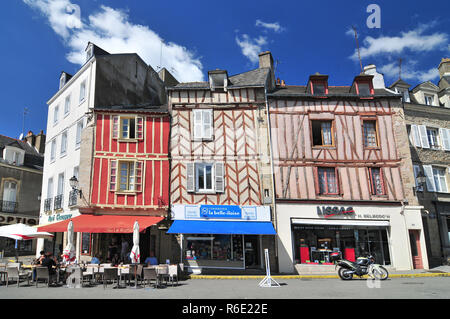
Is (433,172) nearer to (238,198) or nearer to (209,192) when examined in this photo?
(238,198)

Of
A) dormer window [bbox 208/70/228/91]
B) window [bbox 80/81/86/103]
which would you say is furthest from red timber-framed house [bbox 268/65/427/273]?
window [bbox 80/81/86/103]

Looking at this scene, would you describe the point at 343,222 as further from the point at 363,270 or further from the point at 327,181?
the point at 363,270

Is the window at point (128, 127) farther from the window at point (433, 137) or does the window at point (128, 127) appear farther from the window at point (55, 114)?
the window at point (433, 137)

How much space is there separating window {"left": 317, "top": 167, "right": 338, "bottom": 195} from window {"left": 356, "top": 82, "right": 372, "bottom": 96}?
13.7 ft

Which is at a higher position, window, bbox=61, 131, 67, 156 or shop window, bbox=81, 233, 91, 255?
window, bbox=61, 131, 67, 156

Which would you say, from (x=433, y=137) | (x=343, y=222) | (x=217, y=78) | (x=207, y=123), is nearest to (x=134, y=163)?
(x=207, y=123)

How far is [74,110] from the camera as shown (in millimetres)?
17109

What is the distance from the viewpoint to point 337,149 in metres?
15.5

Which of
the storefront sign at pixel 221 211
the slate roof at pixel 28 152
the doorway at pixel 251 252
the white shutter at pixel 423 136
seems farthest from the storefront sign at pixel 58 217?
the white shutter at pixel 423 136

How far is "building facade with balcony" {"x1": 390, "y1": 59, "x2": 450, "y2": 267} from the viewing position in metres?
16.2

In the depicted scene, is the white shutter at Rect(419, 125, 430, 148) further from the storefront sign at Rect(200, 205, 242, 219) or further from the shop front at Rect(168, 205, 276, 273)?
the storefront sign at Rect(200, 205, 242, 219)

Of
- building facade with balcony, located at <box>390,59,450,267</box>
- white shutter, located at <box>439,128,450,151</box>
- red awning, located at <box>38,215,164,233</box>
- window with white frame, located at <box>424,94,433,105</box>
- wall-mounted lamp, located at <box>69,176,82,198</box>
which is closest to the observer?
red awning, located at <box>38,215,164,233</box>

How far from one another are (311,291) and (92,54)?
15203 millimetres
